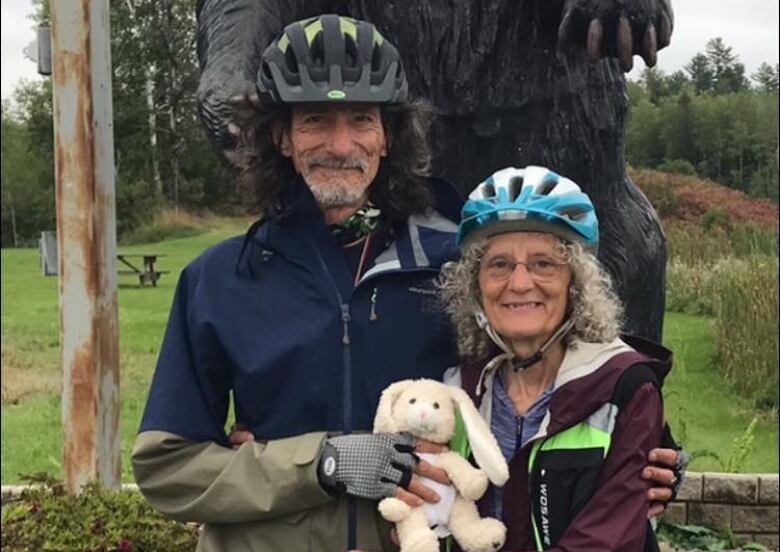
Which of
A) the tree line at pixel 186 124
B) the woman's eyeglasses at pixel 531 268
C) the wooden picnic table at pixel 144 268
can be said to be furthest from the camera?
the wooden picnic table at pixel 144 268

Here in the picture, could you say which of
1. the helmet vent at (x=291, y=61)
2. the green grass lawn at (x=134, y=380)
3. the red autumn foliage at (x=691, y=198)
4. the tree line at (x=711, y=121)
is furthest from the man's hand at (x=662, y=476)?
the green grass lawn at (x=134, y=380)

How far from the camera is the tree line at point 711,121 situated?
195 inches

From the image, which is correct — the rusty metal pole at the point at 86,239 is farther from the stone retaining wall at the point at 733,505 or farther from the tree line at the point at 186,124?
the stone retaining wall at the point at 733,505

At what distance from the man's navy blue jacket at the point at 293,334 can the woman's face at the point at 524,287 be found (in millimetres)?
118

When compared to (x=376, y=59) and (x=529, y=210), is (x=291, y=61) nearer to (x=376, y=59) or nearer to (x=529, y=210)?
(x=376, y=59)

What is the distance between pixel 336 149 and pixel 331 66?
0.13m

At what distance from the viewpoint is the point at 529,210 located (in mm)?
1833

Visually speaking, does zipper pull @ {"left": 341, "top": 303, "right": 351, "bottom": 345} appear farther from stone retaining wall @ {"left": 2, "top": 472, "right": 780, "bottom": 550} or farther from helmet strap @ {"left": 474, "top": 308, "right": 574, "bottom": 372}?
stone retaining wall @ {"left": 2, "top": 472, "right": 780, "bottom": 550}

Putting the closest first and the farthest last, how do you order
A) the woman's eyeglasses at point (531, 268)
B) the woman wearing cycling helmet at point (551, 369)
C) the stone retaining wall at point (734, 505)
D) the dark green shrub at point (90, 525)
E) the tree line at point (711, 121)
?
the woman wearing cycling helmet at point (551, 369), the woman's eyeglasses at point (531, 268), the dark green shrub at point (90, 525), the tree line at point (711, 121), the stone retaining wall at point (734, 505)

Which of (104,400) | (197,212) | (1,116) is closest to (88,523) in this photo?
(104,400)

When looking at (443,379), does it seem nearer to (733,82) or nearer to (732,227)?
(733,82)

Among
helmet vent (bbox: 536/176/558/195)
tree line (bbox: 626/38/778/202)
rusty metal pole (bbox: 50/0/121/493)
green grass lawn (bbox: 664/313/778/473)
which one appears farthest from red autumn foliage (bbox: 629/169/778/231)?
helmet vent (bbox: 536/176/558/195)

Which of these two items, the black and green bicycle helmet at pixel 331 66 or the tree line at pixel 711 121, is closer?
the black and green bicycle helmet at pixel 331 66

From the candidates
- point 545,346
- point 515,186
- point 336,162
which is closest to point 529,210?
point 515,186
